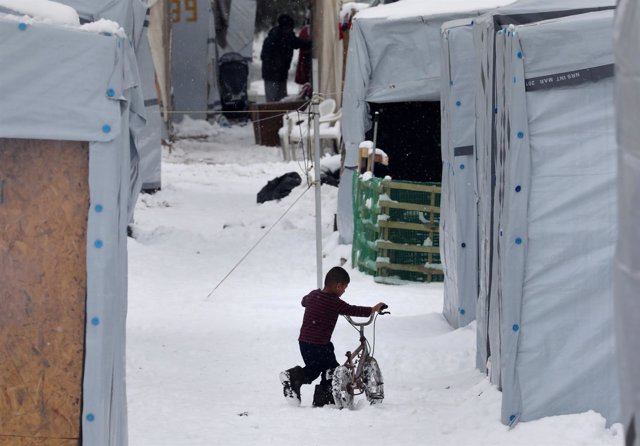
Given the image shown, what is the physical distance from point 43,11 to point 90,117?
20.9 inches

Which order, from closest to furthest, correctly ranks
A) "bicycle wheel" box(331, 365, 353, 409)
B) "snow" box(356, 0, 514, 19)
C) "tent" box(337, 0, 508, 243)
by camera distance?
"bicycle wheel" box(331, 365, 353, 409)
"snow" box(356, 0, 514, 19)
"tent" box(337, 0, 508, 243)

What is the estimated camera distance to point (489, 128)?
7879 mm

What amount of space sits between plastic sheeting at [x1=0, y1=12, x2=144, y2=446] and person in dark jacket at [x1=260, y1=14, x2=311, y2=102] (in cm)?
2665

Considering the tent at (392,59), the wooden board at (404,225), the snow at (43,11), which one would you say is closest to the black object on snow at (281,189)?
the tent at (392,59)

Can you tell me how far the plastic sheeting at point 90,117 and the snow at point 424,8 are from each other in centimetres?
921

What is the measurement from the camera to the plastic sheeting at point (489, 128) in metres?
7.37

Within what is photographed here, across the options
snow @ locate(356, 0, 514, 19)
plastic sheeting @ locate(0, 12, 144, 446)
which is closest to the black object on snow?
snow @ locate(356, 0, 514, 19)

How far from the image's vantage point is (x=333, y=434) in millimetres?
7566

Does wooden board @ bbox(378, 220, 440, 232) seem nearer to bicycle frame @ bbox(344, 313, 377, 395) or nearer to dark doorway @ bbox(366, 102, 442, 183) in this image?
dark doorway @ bbox(366, 102, 442, 183)

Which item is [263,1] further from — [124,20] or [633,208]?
[633,208]

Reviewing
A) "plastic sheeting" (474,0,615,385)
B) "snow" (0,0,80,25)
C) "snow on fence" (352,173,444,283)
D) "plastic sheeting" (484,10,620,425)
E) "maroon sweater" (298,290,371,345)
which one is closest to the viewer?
"snow" (0,0,80,25)

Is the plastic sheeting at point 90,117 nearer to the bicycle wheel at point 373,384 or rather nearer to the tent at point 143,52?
the bicycle wheel at point 373,384

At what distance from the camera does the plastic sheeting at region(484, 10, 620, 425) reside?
22.3 feet

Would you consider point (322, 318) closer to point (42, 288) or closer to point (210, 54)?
point (42, 288)
